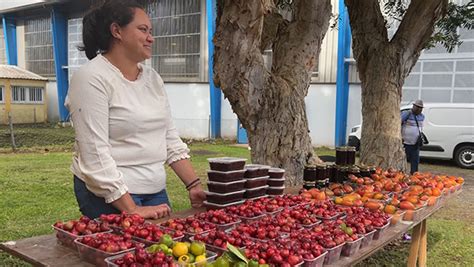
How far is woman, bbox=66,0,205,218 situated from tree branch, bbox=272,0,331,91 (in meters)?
2.35

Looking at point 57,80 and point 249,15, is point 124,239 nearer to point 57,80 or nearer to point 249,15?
point 249,15

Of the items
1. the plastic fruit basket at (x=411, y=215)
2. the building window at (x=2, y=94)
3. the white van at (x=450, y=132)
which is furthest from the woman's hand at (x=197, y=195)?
the building window at (x=2, y=94)

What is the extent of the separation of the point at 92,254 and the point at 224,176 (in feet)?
3.54

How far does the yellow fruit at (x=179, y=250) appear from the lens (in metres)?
1.66

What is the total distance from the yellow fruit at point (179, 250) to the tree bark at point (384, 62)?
4336mm

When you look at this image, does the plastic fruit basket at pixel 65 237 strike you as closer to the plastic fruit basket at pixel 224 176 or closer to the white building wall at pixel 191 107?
the plastic fruit basket at pixel 224 176

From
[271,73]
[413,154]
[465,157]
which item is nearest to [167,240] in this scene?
[271,73]

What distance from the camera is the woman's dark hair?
221 cm

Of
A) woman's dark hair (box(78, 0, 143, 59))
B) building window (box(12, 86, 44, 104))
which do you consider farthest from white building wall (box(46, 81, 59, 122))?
woman's dark hair (box(78, 0, 143, 59))

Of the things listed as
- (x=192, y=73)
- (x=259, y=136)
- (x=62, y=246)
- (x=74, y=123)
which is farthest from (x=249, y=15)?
(x=192, y=73)

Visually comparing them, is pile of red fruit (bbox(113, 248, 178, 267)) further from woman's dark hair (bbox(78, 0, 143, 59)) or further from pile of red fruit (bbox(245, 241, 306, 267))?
woman's dark hair (bbox(78, 0, 143, 59))

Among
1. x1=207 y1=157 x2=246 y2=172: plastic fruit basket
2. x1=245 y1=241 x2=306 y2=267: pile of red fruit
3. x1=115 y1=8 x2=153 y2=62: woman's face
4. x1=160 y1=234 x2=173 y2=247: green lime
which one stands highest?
x1=115 y1=8 x2=153 y2=62: woman's face

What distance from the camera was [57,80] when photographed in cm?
2277

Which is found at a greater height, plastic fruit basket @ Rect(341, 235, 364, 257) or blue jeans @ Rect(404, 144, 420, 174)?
plastic fruit basket @ Rect(341, 235, 364, 257)
